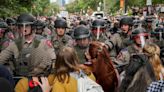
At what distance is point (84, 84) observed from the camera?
5.61 meters

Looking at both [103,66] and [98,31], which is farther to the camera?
[98,31]

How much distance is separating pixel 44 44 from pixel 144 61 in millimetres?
2401

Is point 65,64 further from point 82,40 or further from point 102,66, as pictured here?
point 82,40

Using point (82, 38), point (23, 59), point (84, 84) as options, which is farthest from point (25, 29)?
point (84, 84)

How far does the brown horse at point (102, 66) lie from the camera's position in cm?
681

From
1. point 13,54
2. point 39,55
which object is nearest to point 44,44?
point 13,54

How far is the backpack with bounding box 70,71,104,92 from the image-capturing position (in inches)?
220

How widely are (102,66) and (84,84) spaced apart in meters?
1.24

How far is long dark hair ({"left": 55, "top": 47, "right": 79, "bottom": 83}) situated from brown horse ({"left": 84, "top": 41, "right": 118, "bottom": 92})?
118cm

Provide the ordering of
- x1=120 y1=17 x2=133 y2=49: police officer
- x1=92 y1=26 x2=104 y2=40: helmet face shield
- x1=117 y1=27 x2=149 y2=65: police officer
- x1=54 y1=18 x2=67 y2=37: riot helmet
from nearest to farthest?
x1=117 y1=27 x2=149 y2=65: police officer → x1=120 y1=17 x2=133 y2=49: police officer → x1=54 y1=18 x2=67 y2=37: riot helmet → x1=92 y1=26 x2=104 y2=40: helmet face shield

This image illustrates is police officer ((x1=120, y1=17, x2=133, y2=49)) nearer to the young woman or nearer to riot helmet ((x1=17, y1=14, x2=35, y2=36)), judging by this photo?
riot helmet ((x1=17, y1=14, x2=35, y2=36))

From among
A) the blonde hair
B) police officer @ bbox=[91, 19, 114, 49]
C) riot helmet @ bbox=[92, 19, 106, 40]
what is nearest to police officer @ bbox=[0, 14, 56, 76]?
the blonde hair

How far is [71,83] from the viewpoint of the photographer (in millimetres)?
5602

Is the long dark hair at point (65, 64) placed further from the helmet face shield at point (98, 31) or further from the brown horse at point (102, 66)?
the helmet face shield at point (98, 31)
